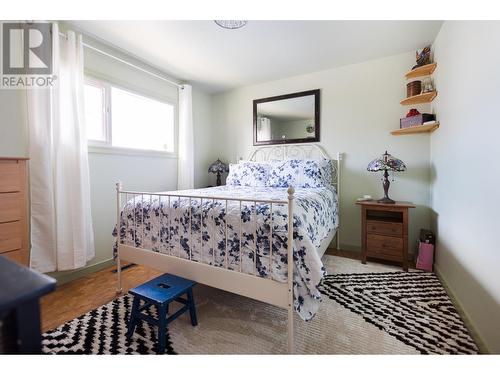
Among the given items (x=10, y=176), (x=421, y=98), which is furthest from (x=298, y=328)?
(x=421, y=98)

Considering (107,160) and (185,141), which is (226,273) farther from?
(185,141)

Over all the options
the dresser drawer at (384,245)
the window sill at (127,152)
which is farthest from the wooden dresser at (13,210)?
the dresser drawer at (384,245)

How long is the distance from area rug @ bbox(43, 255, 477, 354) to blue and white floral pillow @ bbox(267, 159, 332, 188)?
3.84ft

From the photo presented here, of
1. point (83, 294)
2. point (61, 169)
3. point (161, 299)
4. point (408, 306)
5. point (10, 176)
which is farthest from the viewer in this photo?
point (61, 169)

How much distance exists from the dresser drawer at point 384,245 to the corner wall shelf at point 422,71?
1734 millimetres

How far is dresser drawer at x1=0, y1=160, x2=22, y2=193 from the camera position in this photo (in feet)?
4.91

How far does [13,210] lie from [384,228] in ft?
10.2

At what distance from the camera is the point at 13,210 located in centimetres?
155

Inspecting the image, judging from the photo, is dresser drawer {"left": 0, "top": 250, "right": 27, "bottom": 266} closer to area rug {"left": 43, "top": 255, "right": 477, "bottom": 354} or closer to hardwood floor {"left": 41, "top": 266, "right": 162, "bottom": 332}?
hardwood floor {"left": 41, "top": 266, "right": 162, "bottom": 332}

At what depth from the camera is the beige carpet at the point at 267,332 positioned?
4.26ft

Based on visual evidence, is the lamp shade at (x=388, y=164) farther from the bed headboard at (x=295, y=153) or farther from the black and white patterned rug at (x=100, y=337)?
the black and white patterned rug at (x=100, y=337)

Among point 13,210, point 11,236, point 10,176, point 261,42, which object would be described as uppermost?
point 261,42

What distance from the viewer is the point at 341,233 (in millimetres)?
3006
